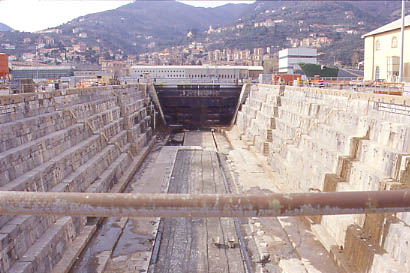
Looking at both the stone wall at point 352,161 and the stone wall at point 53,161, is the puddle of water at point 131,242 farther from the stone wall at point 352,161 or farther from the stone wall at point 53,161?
the stone wall at point 352,161

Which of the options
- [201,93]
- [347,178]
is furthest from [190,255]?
[201,93]

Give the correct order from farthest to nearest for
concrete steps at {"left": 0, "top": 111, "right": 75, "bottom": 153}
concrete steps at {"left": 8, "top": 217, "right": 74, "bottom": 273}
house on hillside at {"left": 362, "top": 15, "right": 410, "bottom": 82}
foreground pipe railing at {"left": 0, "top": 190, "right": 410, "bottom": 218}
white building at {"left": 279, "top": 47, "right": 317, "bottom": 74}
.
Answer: white building at {"left": 279, "top": 47, "right": 317, "bottom": 74} < house on hillside at {"left": 362, "top": 15, "right": 410, "bottom": 82} < concrete steps at {"left": 0, "top": 111, "right": 75, "bottom": 153} < concrete steps at {"left": 8, "top": 217, "right": 74, "bottom": 273} < foreground pipe railing at {"left": 0, "top": 190, "right": 410, "bottom": 218}

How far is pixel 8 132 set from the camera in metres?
10.9

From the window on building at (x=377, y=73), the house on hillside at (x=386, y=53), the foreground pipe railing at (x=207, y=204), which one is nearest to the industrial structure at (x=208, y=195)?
the foreground pipe railing at (x=207, y=204)

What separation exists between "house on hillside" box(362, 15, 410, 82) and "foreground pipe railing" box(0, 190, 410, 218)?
92.7 ft

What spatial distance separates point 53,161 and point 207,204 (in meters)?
11.1

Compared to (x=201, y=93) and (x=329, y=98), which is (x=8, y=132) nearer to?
(x=329, y=98)

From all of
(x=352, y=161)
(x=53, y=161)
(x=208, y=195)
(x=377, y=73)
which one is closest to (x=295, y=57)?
(x=377, y=73)

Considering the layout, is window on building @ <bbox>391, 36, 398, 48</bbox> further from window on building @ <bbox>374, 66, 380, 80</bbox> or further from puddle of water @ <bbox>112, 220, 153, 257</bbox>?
puddle of water @ <bbox>112, 220, 153, 257</bbox>

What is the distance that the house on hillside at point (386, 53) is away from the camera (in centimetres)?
2955

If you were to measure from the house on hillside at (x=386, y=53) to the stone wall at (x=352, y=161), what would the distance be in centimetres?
1303

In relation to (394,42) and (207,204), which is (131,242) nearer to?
(207,204)

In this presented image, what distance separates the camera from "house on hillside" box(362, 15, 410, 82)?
1163 inches

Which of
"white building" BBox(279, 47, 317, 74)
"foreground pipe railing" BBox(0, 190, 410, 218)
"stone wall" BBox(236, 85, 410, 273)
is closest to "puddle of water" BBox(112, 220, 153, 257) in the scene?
"stone wall" BBox(236, 85, 410, 273)
